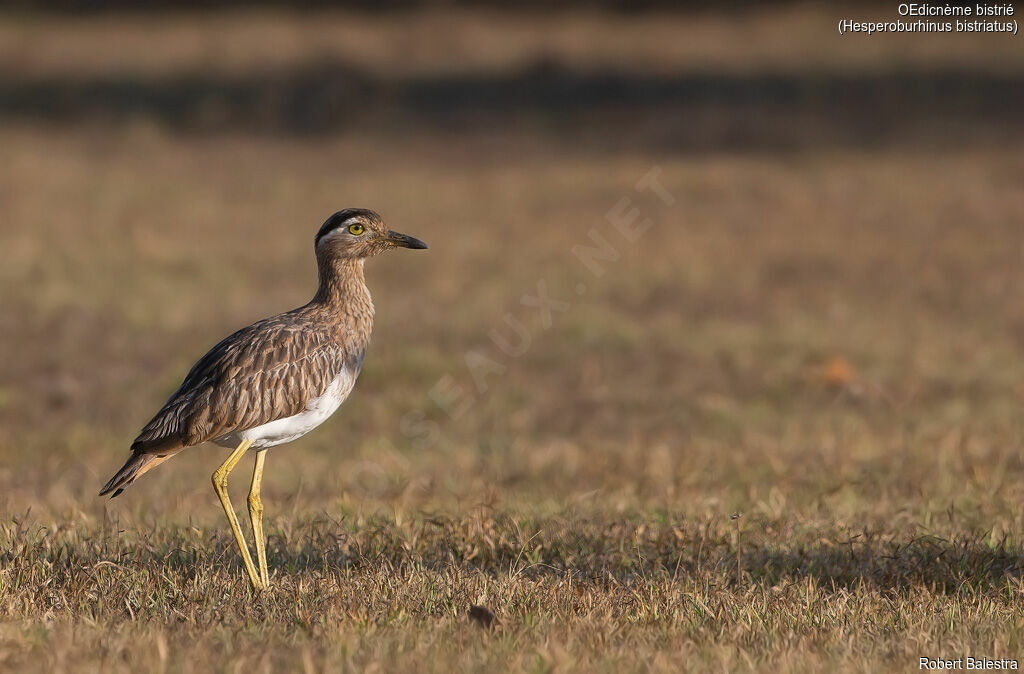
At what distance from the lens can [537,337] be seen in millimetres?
15055

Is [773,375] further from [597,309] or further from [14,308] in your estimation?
[14,308]

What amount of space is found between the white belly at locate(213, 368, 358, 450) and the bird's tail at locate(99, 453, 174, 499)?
0.93 feet

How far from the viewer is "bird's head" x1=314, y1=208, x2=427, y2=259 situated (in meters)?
6.98

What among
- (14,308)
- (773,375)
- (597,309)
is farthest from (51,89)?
(773,375)

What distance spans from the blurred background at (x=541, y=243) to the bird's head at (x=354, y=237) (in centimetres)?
182

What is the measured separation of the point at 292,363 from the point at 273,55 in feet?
78.1

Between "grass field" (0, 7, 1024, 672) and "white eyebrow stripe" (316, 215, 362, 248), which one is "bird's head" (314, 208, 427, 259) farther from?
"grass field" (0, 7, 1024, 672)

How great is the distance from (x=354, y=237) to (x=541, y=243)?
37.8ft

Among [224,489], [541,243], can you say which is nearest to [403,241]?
[224,489]

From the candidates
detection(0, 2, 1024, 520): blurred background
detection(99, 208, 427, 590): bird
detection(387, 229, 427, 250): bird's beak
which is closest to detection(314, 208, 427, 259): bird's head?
detection(387, 229, 427, 250): bird's beak

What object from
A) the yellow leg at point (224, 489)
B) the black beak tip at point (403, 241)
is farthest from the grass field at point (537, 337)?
the black beak tip at point (403, 241)

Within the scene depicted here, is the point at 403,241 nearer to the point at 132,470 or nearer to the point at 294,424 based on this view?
the point at 294,424

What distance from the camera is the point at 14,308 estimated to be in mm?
15289

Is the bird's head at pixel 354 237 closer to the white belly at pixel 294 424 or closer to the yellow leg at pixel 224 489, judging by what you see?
the white belly at pixel 294 424
